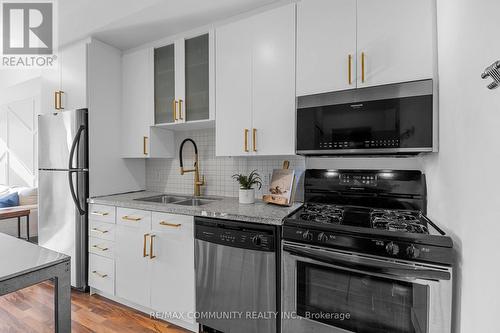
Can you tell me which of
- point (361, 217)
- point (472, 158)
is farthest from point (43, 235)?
point (472, 158)

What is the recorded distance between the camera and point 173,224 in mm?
1853

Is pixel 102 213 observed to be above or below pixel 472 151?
below

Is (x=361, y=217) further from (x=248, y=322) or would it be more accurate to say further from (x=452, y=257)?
(x=248, y=322)

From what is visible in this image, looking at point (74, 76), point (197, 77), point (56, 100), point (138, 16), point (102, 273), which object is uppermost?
point (138, 16)

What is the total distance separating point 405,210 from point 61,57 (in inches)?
133

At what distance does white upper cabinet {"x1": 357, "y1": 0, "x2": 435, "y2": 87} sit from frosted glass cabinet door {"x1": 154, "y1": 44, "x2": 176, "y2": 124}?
5.22ft

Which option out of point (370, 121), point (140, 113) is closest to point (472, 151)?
point (370, 121)

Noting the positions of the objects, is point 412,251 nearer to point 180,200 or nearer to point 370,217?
point 370,217

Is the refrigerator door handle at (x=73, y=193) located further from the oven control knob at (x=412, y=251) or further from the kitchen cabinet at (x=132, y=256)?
the oven control knob at (x=412, y=251)

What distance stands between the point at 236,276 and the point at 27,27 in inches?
117

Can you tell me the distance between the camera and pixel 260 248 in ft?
4.99

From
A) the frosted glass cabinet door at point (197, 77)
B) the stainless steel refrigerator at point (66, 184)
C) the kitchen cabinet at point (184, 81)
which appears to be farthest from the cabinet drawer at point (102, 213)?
the frosted glass cabinet door at point (197, 77)

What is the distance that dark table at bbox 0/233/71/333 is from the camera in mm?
897

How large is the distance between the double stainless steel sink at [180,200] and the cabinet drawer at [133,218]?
240 mm
